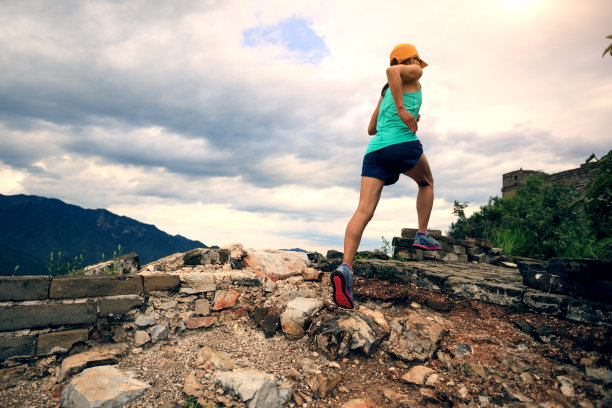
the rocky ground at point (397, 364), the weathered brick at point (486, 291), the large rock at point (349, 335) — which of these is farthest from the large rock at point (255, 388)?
the weathered brick at point (486, 291)

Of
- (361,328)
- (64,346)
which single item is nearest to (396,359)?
(361,328)

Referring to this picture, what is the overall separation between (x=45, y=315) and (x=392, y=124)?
3.30m

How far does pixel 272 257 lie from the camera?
3.98 metres

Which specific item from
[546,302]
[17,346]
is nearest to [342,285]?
[546,302]

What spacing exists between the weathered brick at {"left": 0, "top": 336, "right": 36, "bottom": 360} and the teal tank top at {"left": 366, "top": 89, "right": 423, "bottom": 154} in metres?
3.19

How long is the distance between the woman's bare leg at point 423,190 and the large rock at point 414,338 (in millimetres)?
882

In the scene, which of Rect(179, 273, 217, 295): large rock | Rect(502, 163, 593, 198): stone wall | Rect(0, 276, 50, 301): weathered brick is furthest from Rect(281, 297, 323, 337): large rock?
Rect(502, 163, 593, 198): stone wall

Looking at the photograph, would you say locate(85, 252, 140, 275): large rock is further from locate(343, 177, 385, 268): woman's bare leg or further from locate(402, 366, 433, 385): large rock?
locate(402, 366, 433, 385): large rock

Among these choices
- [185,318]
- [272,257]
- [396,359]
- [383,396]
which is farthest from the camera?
[272,257]

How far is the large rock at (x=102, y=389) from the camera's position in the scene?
2312mm

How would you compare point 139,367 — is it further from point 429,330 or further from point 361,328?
point 429,330

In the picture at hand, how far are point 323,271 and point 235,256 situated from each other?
40.5 inches

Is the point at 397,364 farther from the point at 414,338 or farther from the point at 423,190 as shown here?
the point at 423,190

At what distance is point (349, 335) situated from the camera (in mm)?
2537
